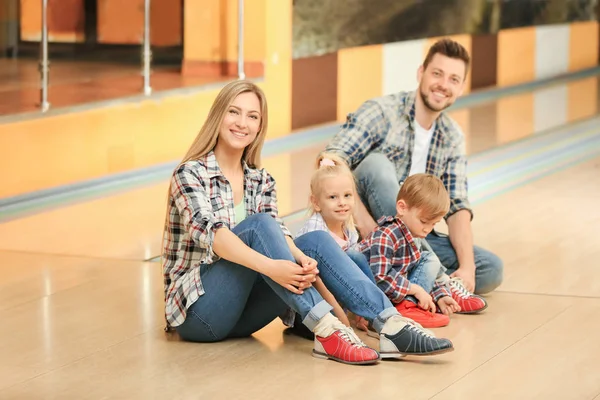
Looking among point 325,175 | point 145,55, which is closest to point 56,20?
point 145,55

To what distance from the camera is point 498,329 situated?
348 cm

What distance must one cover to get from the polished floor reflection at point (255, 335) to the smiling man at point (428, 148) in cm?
20

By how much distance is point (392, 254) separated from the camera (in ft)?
11.5

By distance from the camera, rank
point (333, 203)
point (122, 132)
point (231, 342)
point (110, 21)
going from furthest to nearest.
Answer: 1. point (122, 132)
2. point (110, 21)
3. point (333, 203)
4. point (231, 342)

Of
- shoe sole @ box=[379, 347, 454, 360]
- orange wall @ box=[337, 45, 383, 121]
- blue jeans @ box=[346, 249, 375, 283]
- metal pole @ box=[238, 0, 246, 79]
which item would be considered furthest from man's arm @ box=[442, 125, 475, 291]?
orange wall @ box=[337, 45, 383, 121]

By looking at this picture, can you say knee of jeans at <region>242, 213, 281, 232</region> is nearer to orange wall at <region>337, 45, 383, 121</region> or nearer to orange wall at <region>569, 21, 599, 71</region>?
orange wall at <region>337, 45, 383, 121</region>

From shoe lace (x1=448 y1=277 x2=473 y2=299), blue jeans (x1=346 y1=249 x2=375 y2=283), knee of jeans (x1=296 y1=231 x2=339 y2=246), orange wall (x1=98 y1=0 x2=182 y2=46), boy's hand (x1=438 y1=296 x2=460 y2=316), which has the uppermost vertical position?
orange wall (x1=98 y1=0 x2=182 y2=46)

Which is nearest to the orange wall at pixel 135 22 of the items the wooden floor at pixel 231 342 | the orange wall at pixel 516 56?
the wooden floor at pixel 231 342

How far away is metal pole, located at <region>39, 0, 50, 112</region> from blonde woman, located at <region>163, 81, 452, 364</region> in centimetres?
284

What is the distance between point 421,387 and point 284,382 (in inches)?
13.2

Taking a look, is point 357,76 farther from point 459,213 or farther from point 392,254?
point 392,254

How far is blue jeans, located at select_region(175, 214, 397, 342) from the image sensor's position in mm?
3047

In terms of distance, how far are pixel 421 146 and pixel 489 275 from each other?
0.48 meters

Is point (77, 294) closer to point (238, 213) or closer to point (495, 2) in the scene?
point (238, 213)
